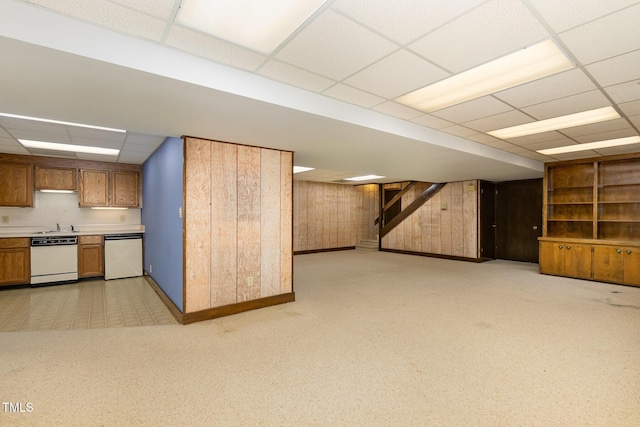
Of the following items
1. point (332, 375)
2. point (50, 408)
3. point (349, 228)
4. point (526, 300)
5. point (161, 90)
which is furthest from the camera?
point (349, 228)

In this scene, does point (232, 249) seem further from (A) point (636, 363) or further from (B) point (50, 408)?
(A) point (636, 363)

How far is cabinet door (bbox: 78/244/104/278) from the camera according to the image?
5.87 m

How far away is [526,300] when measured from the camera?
4.65 m

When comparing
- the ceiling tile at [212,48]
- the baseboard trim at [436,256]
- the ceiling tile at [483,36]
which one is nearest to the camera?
the ceiling tile at [483,36]

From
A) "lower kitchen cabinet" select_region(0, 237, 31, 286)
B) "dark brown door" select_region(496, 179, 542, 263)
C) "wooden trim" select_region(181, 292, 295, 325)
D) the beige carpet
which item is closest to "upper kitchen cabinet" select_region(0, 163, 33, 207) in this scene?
"lower kitchen cabinet" select_region(0, 237, 31, 286)

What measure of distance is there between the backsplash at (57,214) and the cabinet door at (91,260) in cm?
78

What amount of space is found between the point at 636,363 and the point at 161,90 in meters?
4.74

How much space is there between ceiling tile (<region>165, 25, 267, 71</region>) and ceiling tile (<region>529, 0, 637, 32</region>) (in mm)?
1841

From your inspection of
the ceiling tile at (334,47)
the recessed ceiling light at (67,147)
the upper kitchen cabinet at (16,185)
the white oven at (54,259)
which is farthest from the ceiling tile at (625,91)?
the upper kitchen cabinet at (16,185)

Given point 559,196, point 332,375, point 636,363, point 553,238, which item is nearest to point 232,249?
point 332,375

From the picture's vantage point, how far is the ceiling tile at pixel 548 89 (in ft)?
8.69

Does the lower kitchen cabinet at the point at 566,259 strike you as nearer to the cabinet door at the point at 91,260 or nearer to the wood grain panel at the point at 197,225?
the wood grain panel at the point at 197,225

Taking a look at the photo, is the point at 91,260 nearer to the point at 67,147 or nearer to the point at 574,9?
the point at 67,147

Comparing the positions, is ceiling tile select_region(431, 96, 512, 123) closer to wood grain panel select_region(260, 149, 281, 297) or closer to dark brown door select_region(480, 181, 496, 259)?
wood grain panel select_region(260, 149, 281, 297)
